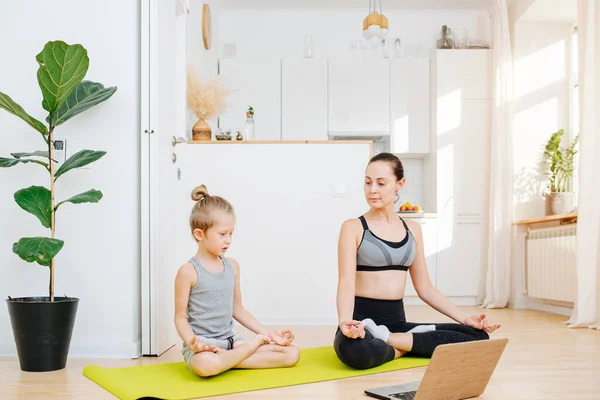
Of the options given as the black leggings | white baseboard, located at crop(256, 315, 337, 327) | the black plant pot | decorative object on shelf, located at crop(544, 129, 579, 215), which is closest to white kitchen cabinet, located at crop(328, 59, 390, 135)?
decorative object on shelf, located at crop(544, 129, 579, 215)

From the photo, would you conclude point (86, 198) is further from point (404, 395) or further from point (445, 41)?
point (445, 41)

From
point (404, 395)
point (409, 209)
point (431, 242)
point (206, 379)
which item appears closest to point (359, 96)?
point (409, 209)

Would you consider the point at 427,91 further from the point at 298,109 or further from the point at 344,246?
the point at 344,246

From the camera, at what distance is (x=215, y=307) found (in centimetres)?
259

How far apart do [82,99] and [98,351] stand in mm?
1091

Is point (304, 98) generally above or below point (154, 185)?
above

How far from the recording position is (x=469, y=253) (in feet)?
20.4

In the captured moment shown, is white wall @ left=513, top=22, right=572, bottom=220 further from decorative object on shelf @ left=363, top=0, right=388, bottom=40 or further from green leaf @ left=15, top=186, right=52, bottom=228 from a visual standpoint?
green leaf @ left=15, top=186, right=52, bottom=228

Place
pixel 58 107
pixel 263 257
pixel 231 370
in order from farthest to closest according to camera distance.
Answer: pixel 263 257 < pixel 58 107 < pixel 231 370

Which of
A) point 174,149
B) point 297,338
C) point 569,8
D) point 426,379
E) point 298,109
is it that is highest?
point 569,8

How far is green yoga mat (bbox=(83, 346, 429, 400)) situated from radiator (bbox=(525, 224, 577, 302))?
2554mm

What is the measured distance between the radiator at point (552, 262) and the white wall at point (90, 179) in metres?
3.14

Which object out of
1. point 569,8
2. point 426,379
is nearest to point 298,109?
point 569,8

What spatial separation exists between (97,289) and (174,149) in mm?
841
